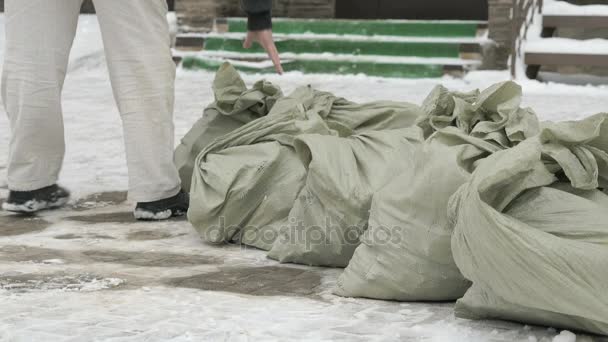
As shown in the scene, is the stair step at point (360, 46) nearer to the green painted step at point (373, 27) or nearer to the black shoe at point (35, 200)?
the green painted step at point (373, 27)

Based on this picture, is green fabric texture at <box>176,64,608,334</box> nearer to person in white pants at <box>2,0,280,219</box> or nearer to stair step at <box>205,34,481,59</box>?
Result: person in white pants at <box>2,0,280,219</box>

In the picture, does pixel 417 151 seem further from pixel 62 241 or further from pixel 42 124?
pixel 42 124

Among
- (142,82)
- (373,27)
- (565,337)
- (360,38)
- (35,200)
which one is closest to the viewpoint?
(565,337)

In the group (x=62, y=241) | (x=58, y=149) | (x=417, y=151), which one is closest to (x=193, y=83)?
(x=58, y=149)

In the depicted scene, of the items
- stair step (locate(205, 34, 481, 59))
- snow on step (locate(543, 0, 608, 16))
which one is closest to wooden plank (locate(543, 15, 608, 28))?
snow on step (locate(543, 0, 608, 16))

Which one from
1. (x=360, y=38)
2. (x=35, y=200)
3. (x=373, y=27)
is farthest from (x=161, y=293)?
(x=373, y=27)

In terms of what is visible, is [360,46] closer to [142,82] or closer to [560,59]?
[560,59]

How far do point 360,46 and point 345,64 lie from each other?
345 millimetres

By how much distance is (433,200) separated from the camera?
248 centimetres

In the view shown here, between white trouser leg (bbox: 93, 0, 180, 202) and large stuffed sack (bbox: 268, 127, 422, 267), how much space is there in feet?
2.26

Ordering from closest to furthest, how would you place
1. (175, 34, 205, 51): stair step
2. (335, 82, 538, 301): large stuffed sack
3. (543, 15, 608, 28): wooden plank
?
(335, 82, 538, 301): large stuffed sack
(543, 15, 608, 28): wooden plank
(175, 34, 205, 51): stair step

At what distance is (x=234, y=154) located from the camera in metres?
3.34

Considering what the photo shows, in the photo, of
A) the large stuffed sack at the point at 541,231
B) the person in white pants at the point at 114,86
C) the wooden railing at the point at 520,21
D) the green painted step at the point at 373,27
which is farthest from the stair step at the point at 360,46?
the large stuffed sack at the point at 541,231

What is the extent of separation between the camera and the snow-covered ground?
2.19m
